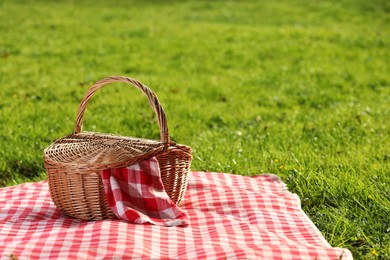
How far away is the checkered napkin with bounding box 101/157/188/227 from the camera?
14.1 feet

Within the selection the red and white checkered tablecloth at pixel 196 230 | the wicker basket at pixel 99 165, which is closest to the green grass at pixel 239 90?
the red and white checkered tablecloth at pixel 196 230

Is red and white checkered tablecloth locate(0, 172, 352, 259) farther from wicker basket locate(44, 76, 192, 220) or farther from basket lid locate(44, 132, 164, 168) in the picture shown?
basket lid locate(44, 132, 164, 168)

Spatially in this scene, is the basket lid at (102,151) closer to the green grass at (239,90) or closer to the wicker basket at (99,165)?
the wicker basket at (99,165)

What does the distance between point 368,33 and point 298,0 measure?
15.8 ft

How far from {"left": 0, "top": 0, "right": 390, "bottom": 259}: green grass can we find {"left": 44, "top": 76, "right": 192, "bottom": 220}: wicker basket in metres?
1.03

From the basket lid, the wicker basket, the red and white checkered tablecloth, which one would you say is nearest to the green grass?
the red and white checkered tablecloth

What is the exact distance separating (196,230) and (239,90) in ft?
16.9

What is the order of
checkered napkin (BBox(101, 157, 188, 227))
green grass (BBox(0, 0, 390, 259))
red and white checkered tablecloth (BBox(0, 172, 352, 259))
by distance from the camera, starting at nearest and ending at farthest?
red and white checkered tablecloth (BBox(0, 172, 352, 259)) < checkered napkin (BBox(101, 157, 188, 227)) < green grass (BBox(0, 0, 390, 259))

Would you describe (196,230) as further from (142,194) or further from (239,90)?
(239,90)

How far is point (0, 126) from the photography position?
Answer: 7.29 meters

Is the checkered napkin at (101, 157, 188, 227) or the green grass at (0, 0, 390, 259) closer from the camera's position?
the checkered napkin at (101, 157, 188, 227)

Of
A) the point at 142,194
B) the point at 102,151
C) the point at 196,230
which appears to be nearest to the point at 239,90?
the point at 102,151

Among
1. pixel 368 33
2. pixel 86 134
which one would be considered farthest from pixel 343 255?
pixel 368 33

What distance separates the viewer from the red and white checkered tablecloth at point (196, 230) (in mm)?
3684
